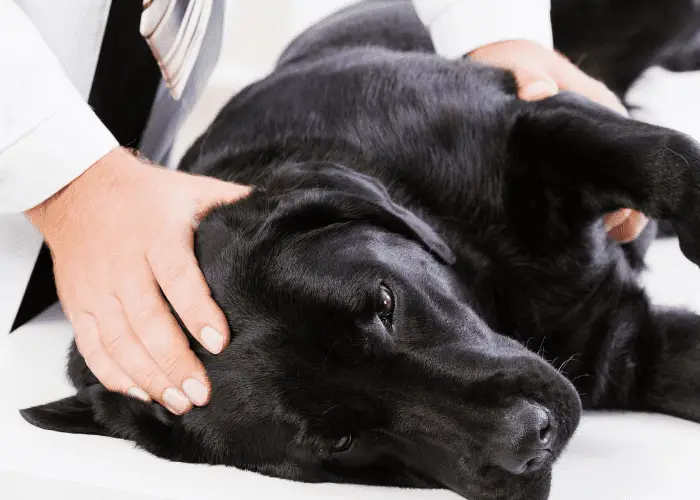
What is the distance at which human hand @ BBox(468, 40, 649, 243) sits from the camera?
6.78 ft

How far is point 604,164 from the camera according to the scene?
1.83 meters

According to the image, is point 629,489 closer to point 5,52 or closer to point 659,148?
point 659,148

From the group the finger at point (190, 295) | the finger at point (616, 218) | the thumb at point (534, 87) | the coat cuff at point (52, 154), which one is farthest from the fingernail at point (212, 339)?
the finger at point (616, 218)

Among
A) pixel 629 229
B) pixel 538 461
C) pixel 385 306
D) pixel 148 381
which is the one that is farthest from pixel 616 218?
pixel 148 381

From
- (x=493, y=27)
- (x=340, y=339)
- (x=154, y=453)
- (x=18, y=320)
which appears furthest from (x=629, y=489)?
(x=18, y=320)

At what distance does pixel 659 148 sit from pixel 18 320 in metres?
1.80

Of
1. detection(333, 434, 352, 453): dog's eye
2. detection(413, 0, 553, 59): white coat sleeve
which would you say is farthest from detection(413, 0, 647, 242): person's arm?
detection(333, 434, 352, 453): dog's eye

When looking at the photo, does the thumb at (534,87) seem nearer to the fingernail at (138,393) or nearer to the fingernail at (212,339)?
the fingernail at (212,339)

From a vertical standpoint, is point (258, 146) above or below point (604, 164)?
above

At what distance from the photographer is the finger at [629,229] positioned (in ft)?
7.12

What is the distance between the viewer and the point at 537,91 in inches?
79.8

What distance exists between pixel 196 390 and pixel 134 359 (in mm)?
153

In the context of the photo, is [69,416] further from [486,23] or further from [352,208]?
[486,23]

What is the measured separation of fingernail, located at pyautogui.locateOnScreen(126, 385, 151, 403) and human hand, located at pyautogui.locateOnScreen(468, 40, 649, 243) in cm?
110
